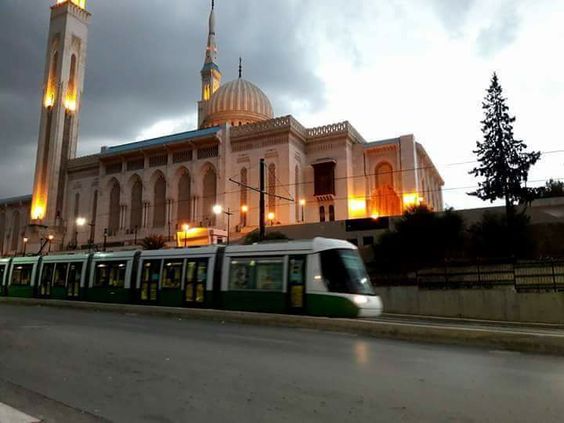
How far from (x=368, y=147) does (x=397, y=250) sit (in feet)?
70.4

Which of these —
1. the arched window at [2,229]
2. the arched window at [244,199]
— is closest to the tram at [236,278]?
the arched window at [244,199]

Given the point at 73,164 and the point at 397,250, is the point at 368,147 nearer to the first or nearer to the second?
the point at 397,250

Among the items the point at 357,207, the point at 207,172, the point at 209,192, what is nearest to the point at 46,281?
the point at 209,192

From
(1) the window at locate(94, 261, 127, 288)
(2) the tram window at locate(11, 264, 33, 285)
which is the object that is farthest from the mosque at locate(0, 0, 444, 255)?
(1) the window at locate(94, 261, 127, 288)

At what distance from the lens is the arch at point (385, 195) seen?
46.4 m

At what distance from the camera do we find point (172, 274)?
1720cm

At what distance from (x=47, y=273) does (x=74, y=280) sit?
90.0 inches

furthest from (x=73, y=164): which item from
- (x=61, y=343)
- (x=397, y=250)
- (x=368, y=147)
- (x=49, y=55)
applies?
(x=61, y=343)

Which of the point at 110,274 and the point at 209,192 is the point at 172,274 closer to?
the point at 110,274

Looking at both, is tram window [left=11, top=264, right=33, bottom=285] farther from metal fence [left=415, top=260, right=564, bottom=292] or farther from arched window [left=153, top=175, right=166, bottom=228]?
arched window [left=153, top=175, right=166, bottom=228]

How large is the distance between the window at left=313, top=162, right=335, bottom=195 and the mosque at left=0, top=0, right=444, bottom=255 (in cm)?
11

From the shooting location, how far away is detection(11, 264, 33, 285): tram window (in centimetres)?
2320

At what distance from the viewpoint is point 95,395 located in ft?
16.3

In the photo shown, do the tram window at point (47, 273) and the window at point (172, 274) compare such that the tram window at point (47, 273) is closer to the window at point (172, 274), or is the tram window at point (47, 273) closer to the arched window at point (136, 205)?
the window at point (172, 274)
